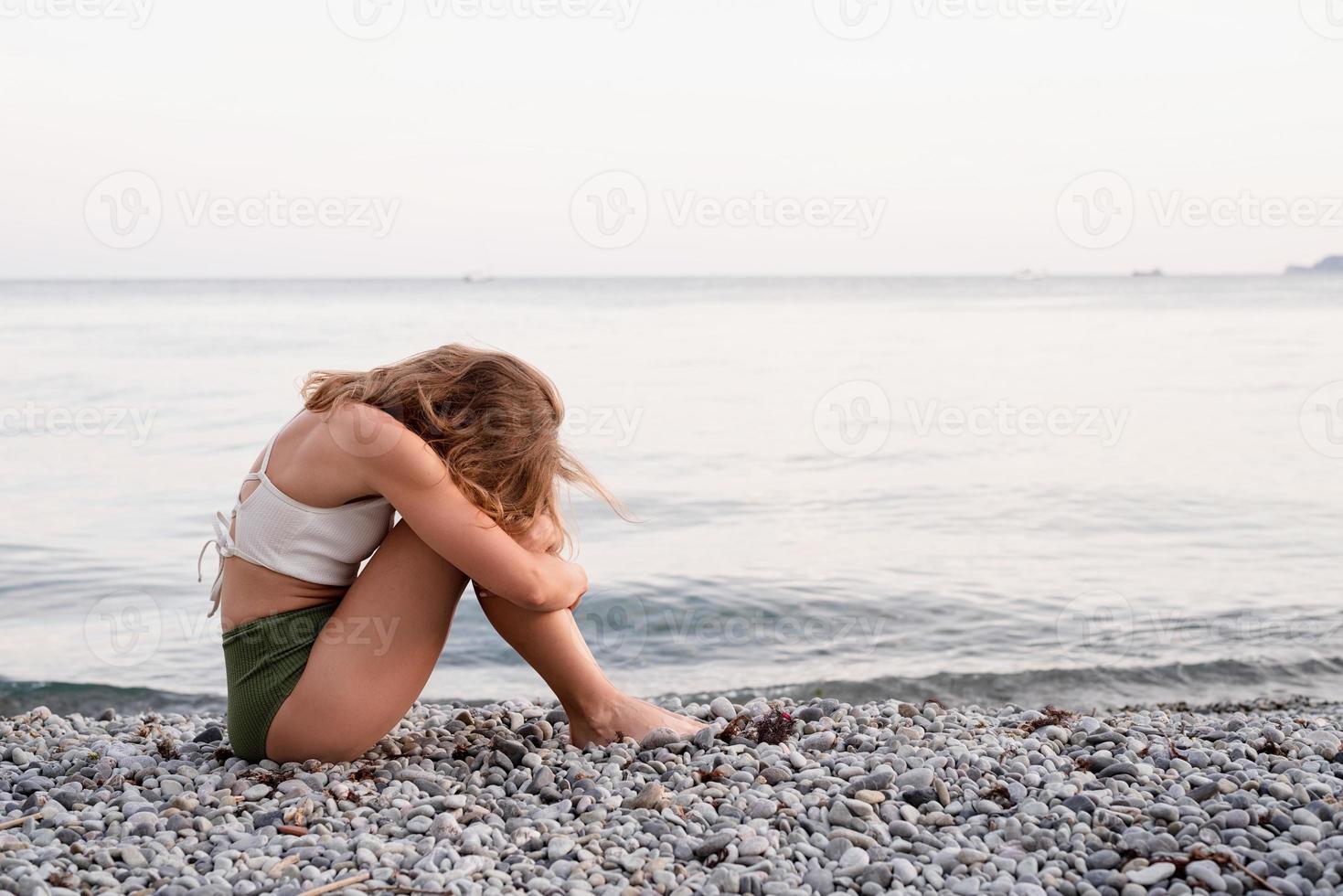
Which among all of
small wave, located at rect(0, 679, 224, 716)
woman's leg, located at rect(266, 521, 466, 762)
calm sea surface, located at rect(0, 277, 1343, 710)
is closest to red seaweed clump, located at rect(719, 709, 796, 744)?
woman's leg, located at rect(266, 521, 466, 762)

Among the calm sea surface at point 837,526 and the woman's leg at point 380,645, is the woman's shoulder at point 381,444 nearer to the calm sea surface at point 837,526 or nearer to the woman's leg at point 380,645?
the woman's leg at point 380,645

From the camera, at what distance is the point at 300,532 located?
10.8 ft

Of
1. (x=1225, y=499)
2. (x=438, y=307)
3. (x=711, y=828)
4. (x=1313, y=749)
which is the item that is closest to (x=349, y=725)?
(x=711, y=828)

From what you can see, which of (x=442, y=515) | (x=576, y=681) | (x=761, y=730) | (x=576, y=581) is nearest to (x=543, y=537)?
(x=576, y=581)

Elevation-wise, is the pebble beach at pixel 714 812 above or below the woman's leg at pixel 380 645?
below

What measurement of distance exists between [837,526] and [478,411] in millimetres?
7097

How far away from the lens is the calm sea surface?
6.46m

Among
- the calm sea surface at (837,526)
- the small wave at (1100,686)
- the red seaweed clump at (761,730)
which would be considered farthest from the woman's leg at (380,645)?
the small wave at (1100,686)

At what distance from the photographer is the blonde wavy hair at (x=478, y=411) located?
3.21 meters

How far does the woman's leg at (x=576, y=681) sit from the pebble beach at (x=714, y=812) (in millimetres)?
117

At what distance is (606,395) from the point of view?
59.6 ft

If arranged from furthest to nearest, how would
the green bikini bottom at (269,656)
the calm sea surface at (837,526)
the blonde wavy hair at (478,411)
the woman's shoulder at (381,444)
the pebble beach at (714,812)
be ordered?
the calm sea surface at (837,526), the green bikini bottom at (269,656), the blonde wavy hair at (478,411), the woman's shoulder at (381,444), the pebble beach at (714,812)

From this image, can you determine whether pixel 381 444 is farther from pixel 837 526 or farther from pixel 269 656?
pixel 837 526

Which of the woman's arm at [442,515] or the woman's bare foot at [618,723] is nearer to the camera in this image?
the woman's arm at [442,515]
